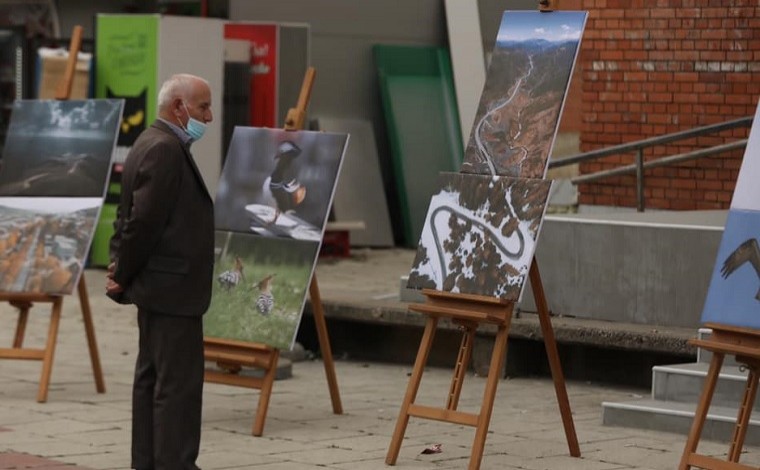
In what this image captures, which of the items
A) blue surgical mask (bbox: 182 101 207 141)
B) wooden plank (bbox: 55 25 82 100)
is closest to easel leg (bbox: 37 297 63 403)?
wooden plank (bbox: 55 25 82 100)

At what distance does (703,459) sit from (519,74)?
2.28m

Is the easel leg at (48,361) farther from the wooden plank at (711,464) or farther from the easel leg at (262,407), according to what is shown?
the wooden plank at (711,464)

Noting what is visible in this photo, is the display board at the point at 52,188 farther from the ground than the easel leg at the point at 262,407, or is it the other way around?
the display board at the point at 52,188

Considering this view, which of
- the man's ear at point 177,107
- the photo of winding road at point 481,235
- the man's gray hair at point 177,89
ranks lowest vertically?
the photo of winding road at point 481,235

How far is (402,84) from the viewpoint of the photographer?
20328mm

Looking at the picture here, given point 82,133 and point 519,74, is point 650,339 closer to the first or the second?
point 519,74

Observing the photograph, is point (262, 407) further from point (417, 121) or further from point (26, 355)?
point (417, 121)

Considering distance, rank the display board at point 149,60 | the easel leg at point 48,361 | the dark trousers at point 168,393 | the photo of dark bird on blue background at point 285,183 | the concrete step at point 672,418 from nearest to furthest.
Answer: the dark trousers at point 168,393 → the concrete step at point 672,418 → the photo of dark bird on blue background at point 285,183 → the easel leg at point 48,361 → the display board at point 149,60

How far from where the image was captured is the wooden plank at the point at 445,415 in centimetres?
777

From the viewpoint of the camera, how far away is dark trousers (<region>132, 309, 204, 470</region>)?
718cm

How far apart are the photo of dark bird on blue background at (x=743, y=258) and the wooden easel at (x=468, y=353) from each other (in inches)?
42.3

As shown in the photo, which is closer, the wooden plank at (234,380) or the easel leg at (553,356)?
the easel leg at (553,356)

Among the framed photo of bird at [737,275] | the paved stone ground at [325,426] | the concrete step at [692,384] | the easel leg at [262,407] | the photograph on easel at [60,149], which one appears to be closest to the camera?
the framed photo of bird at [737,275]

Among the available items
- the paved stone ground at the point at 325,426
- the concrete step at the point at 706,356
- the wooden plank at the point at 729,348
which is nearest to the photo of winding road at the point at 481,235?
the paved stone ground at the point at 325,426
